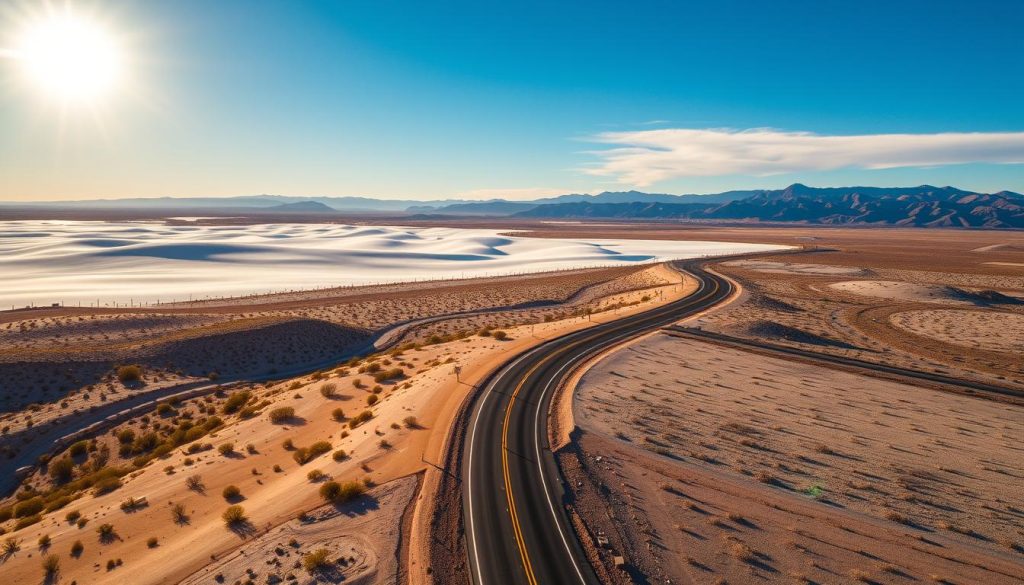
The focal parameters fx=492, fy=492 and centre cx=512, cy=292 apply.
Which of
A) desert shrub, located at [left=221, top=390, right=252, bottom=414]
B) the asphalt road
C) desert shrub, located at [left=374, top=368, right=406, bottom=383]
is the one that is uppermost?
the asphalt road

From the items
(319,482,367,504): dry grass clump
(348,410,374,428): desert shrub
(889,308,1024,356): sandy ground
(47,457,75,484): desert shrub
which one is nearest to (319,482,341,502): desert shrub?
(319,482,367,504): dry grass clump

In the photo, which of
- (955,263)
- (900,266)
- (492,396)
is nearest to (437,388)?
(492,396)

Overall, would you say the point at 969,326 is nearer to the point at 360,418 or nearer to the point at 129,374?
the point at 360,418

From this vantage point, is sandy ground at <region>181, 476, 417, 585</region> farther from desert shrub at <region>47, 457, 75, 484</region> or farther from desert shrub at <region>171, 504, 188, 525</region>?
desert shrub at <region>47, 457, 75, 484</region>

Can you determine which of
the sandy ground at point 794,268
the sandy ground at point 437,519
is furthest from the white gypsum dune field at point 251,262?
the sandy ground at point 437,519

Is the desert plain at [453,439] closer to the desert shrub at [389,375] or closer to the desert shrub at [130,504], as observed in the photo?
the desert shrub at [130,504]

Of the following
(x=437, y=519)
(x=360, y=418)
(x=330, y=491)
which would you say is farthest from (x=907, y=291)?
(x=330, y=491)
